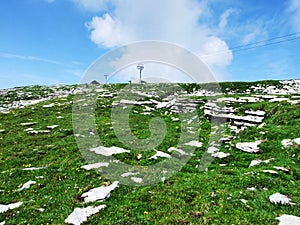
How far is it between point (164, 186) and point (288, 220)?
5.68 m

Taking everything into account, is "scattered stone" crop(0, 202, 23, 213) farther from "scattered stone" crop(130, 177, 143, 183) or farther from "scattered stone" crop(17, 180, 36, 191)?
"scattered stone" crop(130, 177, 143, 183)

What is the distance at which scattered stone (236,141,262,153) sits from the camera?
59.0 ft

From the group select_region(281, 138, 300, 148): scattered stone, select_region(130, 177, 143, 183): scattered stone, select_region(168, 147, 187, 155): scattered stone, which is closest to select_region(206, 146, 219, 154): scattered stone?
select_region(168, 147, 187, 155): scattered stone

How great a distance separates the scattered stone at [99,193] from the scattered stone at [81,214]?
741mm

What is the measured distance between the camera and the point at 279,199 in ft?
36.2

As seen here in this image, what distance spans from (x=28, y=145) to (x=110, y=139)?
6872 mm

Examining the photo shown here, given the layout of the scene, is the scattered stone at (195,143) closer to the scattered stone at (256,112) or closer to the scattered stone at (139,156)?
the scattered stone at (139,156)

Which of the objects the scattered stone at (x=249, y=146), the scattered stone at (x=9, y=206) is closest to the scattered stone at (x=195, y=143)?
the scattered stone at (x=249, y=146)

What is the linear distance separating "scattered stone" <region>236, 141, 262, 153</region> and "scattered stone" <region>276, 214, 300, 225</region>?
8575 millimetres

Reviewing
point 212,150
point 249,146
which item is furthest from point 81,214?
point 249,146

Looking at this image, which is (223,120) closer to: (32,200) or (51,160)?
(51,160)

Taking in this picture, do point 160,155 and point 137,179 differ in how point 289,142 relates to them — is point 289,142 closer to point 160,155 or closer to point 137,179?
point 160,155

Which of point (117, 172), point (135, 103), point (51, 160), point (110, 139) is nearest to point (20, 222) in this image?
point (117, 172)

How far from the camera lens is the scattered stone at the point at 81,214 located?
1011 centimetres
